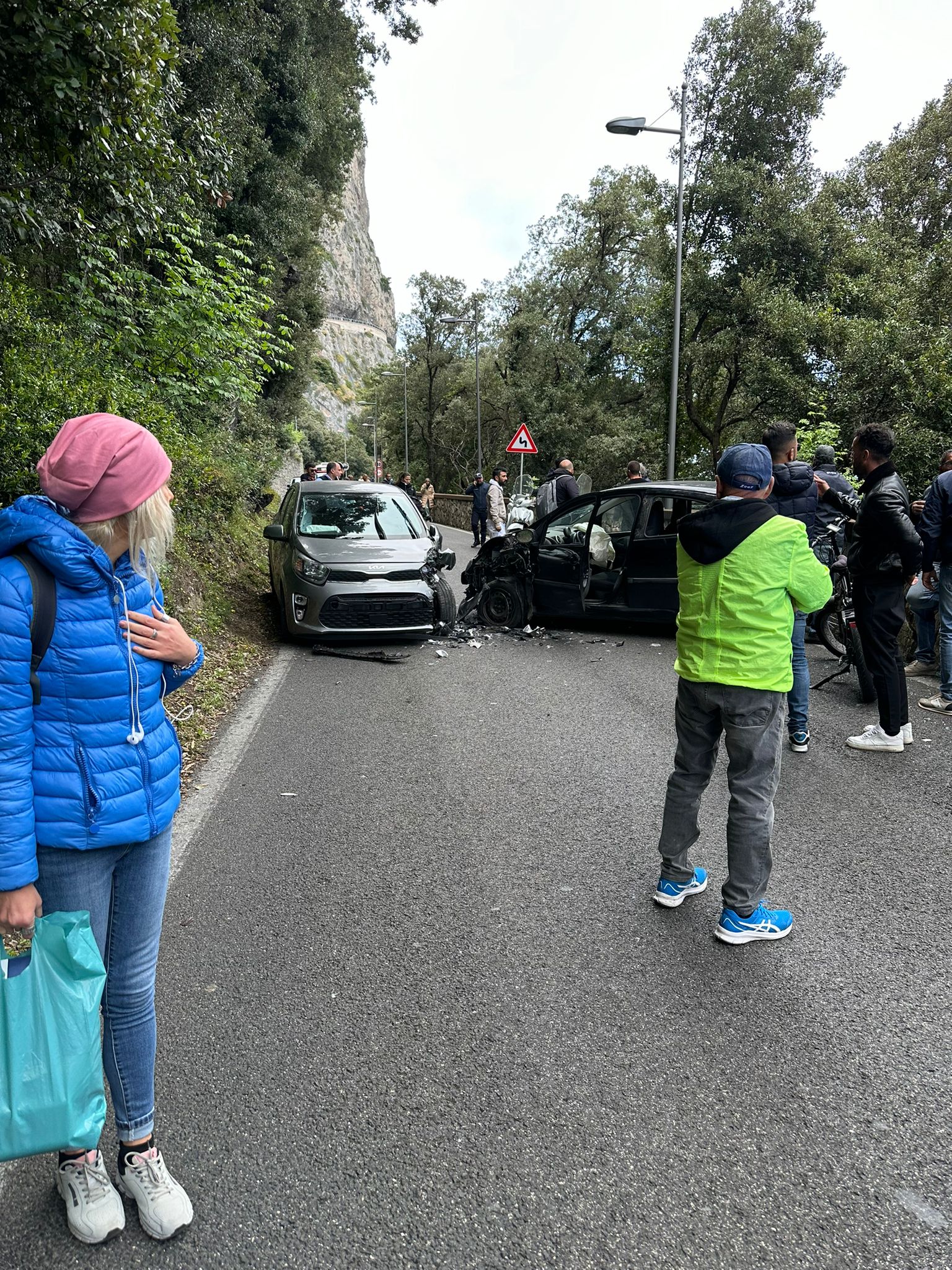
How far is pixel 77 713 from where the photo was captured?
193 centimetres

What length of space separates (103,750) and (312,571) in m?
7.53

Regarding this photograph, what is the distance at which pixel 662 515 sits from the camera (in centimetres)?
951

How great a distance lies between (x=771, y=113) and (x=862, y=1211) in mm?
29142

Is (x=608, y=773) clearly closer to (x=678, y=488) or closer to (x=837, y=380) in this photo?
(x=678, y=488)

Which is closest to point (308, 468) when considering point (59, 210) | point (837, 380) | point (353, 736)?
point (837, 380)

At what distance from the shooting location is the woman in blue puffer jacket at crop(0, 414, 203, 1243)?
1.83 m

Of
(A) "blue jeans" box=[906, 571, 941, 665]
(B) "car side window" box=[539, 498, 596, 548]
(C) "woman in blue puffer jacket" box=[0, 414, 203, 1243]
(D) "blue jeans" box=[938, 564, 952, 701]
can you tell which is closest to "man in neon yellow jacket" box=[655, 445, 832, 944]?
(C) "woman in blue puffer jacket" box=[0, 414, 203, 1243]

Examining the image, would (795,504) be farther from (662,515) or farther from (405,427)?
(405,427)

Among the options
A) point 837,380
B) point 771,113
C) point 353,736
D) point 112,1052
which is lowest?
point 353,736

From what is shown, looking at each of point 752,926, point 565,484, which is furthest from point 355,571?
point 752,926

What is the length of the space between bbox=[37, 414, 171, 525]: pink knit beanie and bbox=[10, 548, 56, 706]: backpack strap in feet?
0.49

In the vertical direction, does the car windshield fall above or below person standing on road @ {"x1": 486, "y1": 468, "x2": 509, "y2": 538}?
above

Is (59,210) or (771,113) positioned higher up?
(771,113)

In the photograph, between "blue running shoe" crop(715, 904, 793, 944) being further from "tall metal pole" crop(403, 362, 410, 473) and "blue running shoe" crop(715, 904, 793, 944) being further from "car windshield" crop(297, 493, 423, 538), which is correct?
"tall metal pole" crop(403, 362, 410, 473)
